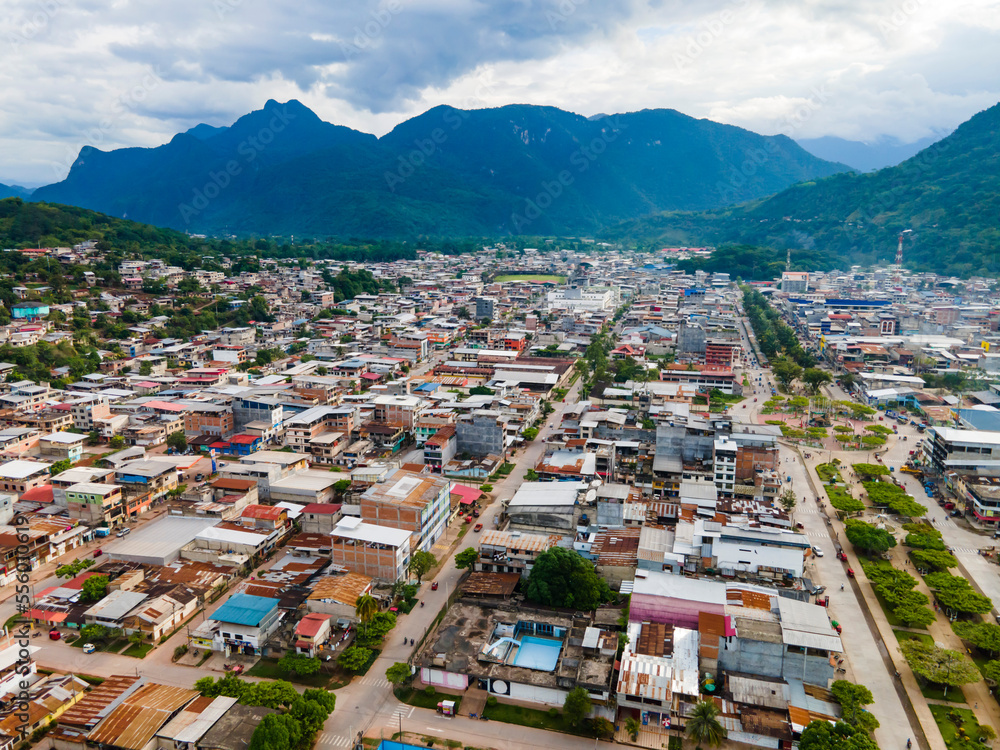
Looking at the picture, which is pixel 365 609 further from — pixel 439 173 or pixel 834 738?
pixel 439 173

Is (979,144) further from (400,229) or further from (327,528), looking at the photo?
(327,528)

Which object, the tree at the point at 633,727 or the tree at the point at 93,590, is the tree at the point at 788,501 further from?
the tree at the point at 93,590

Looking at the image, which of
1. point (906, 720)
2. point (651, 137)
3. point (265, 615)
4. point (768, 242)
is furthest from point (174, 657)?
point (651, 137)

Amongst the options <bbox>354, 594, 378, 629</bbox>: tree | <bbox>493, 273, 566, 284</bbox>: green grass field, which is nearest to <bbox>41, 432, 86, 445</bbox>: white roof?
<bbox>354, 594, 378, 629</bbox>: tree

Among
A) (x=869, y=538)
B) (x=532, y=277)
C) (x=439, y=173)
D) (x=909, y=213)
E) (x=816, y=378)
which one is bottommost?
(x=869, y=538)

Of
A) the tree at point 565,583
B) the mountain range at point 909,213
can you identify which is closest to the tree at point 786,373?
the tree at point 565,583

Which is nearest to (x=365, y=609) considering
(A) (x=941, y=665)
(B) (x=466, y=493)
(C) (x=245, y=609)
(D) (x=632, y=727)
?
(C) (x=245, y=609)
